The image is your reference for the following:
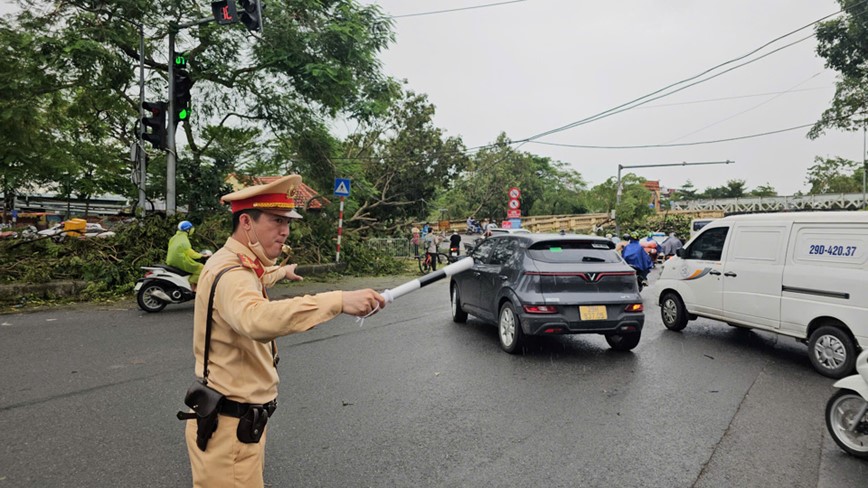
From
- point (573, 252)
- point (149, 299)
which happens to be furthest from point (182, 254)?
point (573, 252)

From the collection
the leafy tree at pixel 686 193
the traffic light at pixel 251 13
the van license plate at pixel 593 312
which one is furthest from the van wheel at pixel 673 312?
the leafy tree at pixel 686 193

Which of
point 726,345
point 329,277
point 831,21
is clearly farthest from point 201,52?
point 831,21

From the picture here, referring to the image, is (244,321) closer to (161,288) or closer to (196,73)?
(161,288)

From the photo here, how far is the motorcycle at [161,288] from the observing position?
9.19m

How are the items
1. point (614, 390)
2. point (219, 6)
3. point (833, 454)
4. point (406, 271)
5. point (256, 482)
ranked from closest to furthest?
point (256, 482) → point (833, 454) → point (614, 390) → point (219, 6) → point (406, 271)

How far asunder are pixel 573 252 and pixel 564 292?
2.15 feet

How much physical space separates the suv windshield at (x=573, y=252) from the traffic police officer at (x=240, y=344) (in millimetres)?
4903

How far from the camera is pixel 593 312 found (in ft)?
20.5

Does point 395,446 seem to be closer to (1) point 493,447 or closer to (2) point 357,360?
(1) point 493,447

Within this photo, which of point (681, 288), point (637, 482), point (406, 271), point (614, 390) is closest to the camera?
point (637, 482)

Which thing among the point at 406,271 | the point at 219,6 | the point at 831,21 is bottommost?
the point at 406,271

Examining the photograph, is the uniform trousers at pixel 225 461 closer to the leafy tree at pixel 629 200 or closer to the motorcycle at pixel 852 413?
the motorcycle at pixel 852 413

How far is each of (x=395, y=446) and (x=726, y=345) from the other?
225 inches

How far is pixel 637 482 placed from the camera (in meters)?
3.29
